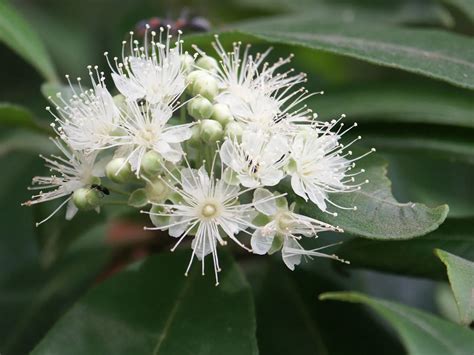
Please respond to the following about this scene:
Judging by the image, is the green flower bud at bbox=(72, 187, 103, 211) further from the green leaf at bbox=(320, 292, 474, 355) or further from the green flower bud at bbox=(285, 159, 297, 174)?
the green leaf at bbox=(320, 292, 474, 355)

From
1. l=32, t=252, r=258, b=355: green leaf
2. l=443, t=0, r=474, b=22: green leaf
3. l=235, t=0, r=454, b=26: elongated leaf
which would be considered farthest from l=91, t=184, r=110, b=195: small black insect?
l=235, t=0, r=454, b=26: elongated leaf

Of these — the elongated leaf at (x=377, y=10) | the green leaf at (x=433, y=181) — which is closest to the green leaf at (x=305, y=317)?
the green leaf at (x=433, y=181)

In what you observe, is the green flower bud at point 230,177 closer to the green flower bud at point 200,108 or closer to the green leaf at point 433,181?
the green flower bud at point 200,108

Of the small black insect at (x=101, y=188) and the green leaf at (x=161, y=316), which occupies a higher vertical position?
the small black insect at (x=101, y=188)

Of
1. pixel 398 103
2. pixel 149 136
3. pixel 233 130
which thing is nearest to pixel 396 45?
pixel 398 103

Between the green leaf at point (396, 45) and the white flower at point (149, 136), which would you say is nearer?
the white flower at point (149, 136)
